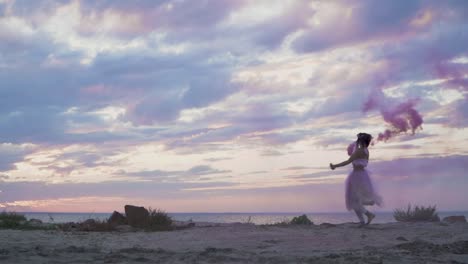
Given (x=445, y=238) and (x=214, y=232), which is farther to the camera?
(x=214, y=232)

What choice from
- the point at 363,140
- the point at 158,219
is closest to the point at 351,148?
the point at 363,140

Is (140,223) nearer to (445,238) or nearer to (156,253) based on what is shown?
(156,253)

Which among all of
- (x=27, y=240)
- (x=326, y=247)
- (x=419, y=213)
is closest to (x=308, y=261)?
(x=326, y=247)

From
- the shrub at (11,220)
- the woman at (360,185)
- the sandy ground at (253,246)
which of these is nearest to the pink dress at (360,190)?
the woman at (360,185)

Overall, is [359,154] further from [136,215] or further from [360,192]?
[136,215]

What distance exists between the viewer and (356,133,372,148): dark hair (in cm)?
1548

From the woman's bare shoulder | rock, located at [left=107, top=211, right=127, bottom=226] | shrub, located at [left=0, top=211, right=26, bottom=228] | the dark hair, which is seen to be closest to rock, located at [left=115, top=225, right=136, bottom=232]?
rock, located at [left=107, top=211, right=127, bottom=226]

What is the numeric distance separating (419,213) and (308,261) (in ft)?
38.1

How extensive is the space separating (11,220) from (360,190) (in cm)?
1032

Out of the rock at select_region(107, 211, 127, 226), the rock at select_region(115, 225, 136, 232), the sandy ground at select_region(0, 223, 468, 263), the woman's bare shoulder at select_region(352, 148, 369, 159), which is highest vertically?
the woman's bare shoulder at select_region(352, 148, 369, 159)

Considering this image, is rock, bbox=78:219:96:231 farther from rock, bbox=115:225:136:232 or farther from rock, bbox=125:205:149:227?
rock, bbox=125:205:149:227

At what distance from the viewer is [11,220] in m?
17.1

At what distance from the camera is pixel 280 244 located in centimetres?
1095

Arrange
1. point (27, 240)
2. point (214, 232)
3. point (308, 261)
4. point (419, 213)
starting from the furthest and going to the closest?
point (419, 213), point (214, 232), point (27, 240), point (308, 261)
